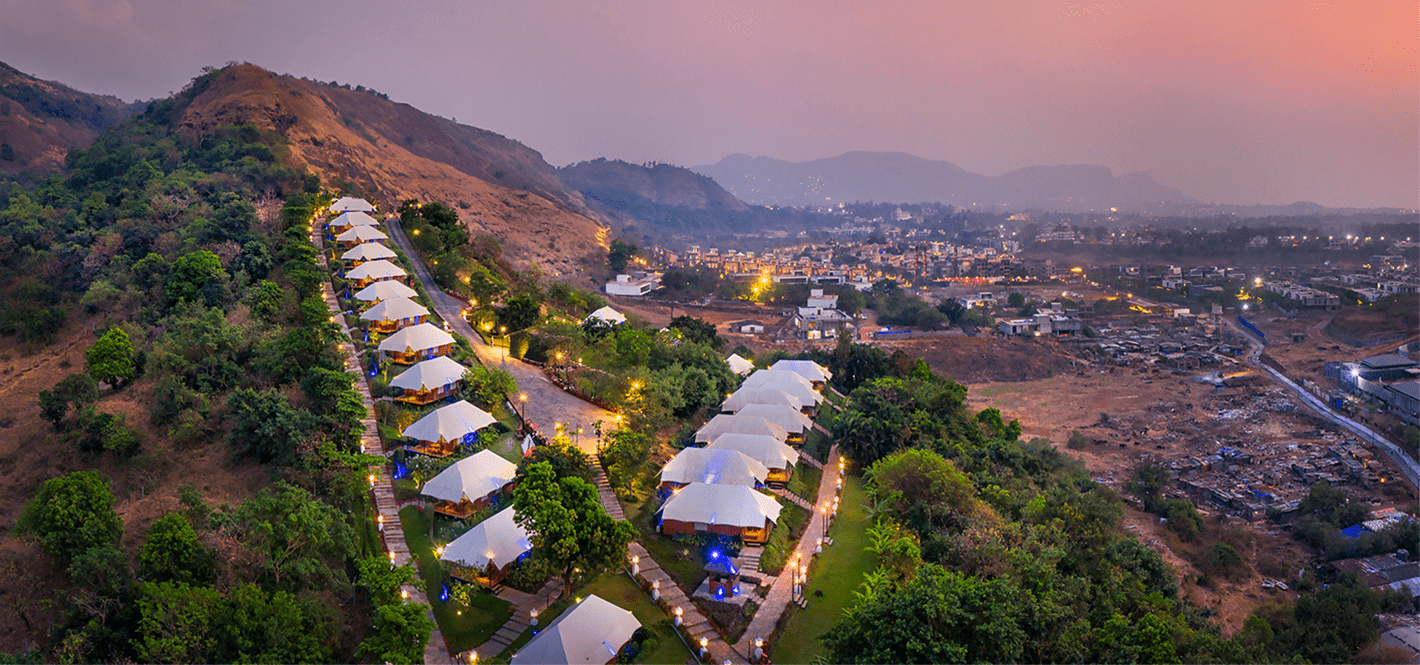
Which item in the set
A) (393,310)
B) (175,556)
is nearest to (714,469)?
(175,556)

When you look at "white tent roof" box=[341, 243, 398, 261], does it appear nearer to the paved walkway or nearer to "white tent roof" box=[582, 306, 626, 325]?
the paved walkway

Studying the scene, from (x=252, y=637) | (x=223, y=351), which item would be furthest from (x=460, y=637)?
(x=223, y=351)

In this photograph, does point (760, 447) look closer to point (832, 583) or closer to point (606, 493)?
point (606, 493)

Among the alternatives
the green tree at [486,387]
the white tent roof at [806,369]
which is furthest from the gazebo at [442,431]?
the white tent roof at [806,369]

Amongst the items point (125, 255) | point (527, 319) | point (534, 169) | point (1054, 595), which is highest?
point (534, 169)

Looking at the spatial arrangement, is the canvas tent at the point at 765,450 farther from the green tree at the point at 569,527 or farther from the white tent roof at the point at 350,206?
the white tent roof at the point at 350,206

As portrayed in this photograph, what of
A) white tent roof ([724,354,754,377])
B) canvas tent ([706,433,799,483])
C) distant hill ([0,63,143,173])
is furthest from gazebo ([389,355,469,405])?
distant hill ([0,63,143,173])

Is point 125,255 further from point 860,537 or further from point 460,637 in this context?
point 860,537
